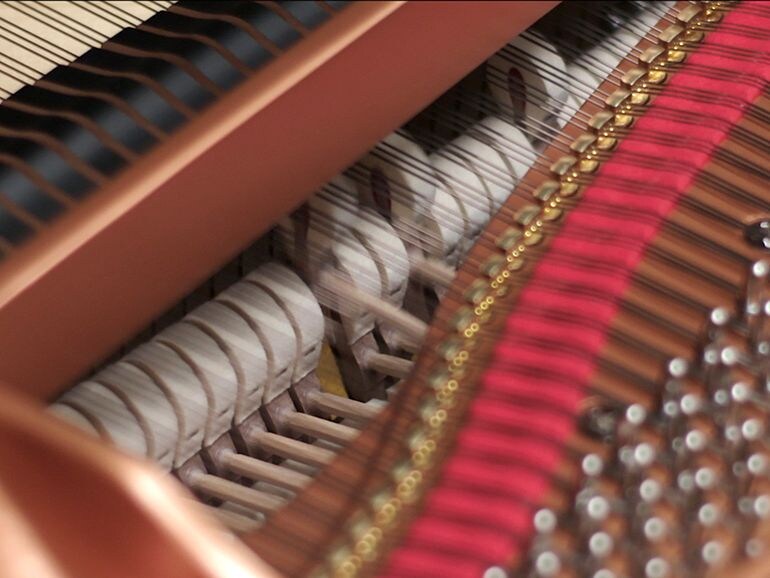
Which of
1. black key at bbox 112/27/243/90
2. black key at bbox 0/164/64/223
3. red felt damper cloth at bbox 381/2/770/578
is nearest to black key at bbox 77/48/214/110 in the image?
black key at bbox 112/27/243/90

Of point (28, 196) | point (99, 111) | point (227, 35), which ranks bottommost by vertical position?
point (28, 196)

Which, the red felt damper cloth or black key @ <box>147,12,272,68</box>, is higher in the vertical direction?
black key @ <box>147,12,272,68</box>

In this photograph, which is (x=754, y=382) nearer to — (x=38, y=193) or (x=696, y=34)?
(x=696, y=34)

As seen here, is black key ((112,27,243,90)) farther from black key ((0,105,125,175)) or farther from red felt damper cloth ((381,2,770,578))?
red felt damper cloth ((381,2,770,578))

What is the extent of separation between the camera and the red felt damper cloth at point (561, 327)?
114 centimetres

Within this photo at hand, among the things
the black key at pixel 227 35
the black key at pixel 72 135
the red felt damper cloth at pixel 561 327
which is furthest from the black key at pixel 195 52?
the red felt damper cloth at pixel 561 327

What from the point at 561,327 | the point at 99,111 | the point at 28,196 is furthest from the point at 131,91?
the point at 561,327

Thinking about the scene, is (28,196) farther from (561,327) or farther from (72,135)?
(561,327)

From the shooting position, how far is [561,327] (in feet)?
4.27

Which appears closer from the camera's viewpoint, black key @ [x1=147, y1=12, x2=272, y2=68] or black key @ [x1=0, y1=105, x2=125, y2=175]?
black key @ [x1=0, y1=105, x2=125, y2=175]

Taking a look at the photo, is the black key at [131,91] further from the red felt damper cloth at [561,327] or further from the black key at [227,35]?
the red felt damper cloth at [561,327]

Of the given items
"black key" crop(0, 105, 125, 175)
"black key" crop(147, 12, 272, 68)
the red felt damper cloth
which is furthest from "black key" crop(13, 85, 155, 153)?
the red felt damper cloth

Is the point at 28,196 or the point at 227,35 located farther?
the point at 227,35

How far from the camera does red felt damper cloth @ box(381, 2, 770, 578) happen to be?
1.14 metres
